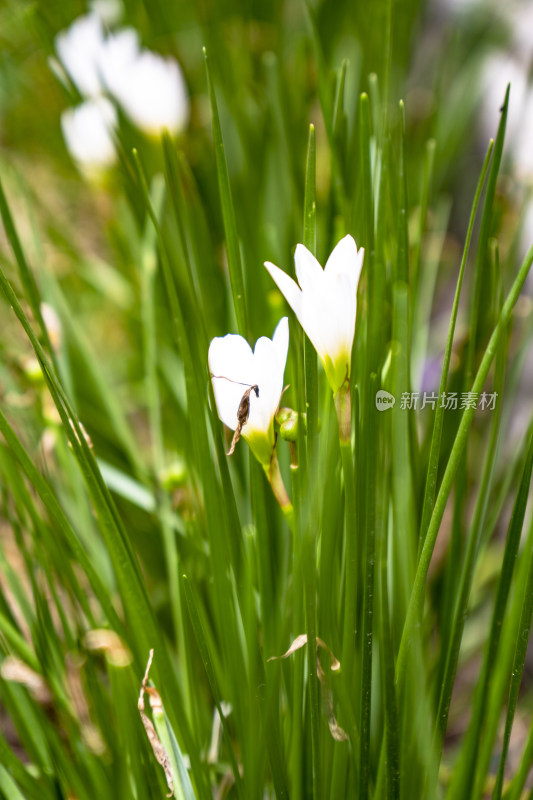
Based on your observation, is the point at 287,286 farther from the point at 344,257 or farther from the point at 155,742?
the point at 155,742

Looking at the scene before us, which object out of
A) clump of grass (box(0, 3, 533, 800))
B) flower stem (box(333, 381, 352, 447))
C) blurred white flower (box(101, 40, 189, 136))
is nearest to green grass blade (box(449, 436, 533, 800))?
clump of grass (box(0, 3, 533, 800))

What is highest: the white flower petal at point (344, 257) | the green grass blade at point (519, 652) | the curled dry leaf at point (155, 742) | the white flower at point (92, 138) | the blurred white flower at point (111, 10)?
the blurred white flower at point (111, 10)

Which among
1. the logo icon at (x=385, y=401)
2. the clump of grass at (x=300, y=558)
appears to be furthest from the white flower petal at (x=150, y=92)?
the logo icon at (x=385, y=401)

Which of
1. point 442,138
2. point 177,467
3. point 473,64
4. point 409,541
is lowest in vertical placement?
point 409,541

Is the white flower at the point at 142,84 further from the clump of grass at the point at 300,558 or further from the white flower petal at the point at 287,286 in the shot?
the white flower petal at the point at 287,286

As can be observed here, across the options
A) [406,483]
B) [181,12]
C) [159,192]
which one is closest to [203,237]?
[159,192]

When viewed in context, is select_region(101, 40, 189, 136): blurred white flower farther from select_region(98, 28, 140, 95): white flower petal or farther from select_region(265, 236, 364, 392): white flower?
select_region(265, 236, 364, 392): white flower

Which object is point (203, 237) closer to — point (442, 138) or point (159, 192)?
point (159, 192)
